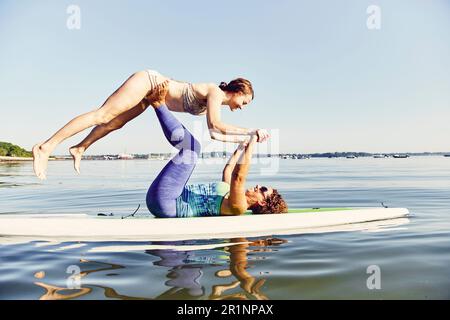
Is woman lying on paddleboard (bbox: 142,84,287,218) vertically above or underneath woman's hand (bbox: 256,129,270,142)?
underneath

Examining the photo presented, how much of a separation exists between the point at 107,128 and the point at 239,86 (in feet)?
6.69

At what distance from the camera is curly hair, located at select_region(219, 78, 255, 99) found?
5547 mm

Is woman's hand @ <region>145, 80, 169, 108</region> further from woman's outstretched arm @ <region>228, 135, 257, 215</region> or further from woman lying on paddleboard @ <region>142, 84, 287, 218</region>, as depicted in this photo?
woman's outstretched arm @ <region>228, 135, 257, 215</region>

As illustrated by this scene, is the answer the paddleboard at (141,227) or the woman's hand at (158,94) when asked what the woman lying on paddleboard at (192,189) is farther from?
the paddleboard at (141,227)

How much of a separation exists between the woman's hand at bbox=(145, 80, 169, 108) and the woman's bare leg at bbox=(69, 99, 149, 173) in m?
0.21

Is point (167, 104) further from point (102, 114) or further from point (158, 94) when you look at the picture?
point (102, 114)

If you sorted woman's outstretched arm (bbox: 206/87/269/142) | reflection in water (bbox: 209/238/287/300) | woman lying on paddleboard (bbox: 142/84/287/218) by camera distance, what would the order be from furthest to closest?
woman lying on paddleboard (bbox: 142/84/287/218), woman's outstretched arm (bbox: 206/87/269/142), reflection in water (bbox: 209/238/287/300)

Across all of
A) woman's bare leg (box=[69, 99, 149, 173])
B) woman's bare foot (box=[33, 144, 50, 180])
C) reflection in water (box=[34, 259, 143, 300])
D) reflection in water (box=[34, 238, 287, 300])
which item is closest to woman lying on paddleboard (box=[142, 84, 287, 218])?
woman's bare leg (box=[69, 99, 149, 173])

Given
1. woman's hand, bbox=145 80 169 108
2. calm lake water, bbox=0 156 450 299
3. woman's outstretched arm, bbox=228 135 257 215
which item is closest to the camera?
calm lake water, bbox=0 156 450 299

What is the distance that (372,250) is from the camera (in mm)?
4586

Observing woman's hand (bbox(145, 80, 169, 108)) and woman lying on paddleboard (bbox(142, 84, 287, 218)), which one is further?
woman's hand (bbox(145, 80, 169, 108))

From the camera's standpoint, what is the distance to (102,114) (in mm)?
5391

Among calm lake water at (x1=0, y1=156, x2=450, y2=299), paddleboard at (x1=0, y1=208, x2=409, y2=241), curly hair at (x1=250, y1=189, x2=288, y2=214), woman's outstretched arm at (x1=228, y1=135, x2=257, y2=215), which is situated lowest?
calm lake water at (x1=0, y1=156, x2=450, y2=299)
